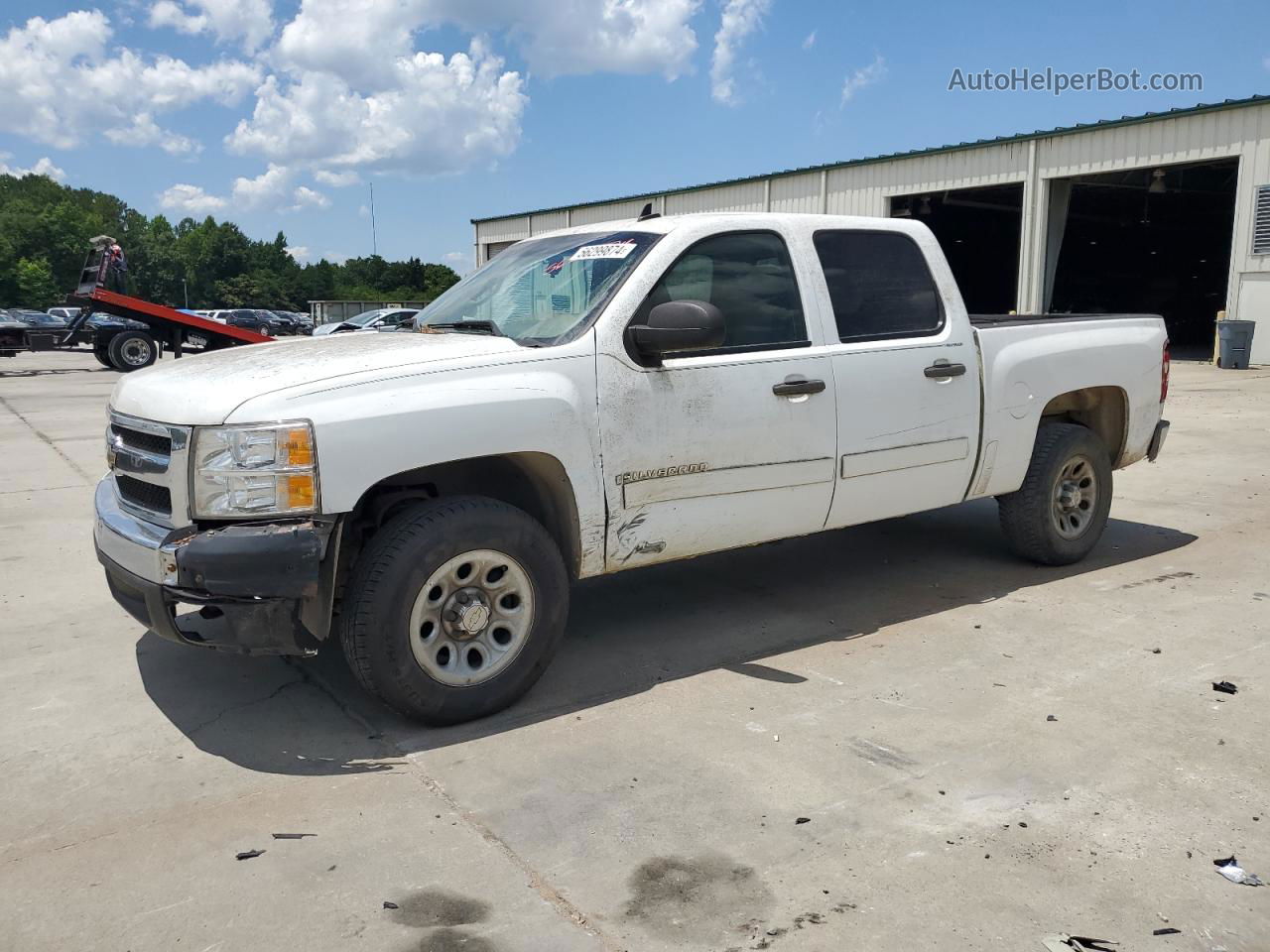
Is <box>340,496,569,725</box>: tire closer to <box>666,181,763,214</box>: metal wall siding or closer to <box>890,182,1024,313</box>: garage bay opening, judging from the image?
<box>890,182,1024,313</box>: garage bay opening

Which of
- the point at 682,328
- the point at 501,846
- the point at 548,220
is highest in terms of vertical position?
the point at 548,220

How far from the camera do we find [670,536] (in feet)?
14.6

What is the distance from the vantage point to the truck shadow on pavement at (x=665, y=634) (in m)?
3.99

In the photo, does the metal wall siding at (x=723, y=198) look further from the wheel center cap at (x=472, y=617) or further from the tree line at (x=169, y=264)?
the tree line at (x=169, y=264)

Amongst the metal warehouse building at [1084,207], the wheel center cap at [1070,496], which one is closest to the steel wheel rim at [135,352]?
the metal warehouse building at [1084,207]

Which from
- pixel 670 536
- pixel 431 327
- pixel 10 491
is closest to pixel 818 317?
pixel 670 536

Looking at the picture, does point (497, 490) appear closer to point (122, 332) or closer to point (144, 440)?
point (144, 440)

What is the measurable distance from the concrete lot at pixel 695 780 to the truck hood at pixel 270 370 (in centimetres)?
124

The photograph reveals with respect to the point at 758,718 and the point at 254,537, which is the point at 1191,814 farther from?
the point at 254,537

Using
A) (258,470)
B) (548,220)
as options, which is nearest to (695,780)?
(258,470)

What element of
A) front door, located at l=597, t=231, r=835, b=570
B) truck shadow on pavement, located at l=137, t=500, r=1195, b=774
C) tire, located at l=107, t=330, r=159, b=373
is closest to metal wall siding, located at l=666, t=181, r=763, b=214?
tire, located at l=107, t=330, r=159, b=373

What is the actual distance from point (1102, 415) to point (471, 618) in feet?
14.4

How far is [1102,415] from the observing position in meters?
6.48

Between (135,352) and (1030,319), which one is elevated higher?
(1030,319)
